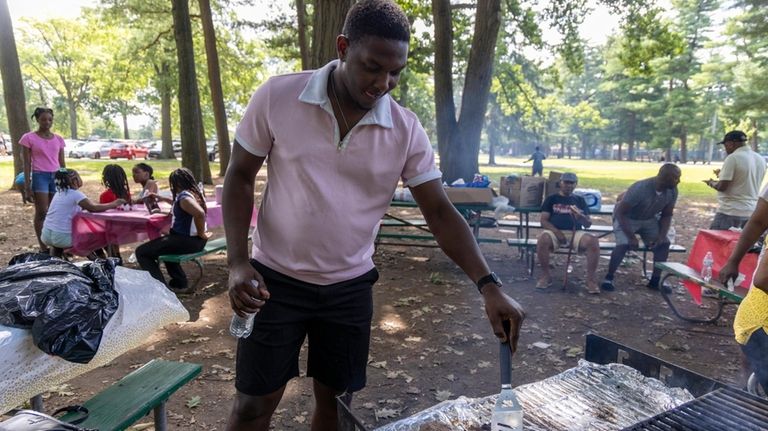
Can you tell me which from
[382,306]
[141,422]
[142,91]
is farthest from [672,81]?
[141,422]

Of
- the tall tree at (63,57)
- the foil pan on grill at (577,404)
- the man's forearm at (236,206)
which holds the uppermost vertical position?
the tall tree at (63,57)

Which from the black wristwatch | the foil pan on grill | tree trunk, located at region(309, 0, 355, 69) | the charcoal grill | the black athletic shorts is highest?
tree trunk, located at region(309, 0, 355, 69)

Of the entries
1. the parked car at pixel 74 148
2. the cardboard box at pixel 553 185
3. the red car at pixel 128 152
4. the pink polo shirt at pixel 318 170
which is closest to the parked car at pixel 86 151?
the parked car at pixel 74 148

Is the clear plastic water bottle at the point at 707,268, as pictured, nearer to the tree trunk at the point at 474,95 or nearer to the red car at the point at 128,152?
the tree trunk at the point at 474,95

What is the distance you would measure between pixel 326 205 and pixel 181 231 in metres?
4.25

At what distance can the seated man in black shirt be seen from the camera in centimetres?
612

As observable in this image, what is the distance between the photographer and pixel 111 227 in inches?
235

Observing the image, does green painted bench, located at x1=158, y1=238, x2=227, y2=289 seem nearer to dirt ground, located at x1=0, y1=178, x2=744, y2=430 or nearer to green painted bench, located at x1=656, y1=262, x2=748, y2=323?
dirt ground, located at x1=0, y1=178, x2=744, y2=430

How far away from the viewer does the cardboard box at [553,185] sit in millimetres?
6912


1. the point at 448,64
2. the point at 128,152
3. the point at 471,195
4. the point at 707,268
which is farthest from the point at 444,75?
the point at 128,152

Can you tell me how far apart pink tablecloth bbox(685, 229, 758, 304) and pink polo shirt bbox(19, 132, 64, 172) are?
352 inches

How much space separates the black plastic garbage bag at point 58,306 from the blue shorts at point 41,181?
618cm

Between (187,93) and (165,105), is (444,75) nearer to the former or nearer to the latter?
(187,93)

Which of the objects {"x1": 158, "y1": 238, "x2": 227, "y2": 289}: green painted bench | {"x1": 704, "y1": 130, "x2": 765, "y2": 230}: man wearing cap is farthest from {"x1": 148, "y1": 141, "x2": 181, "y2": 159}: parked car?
{"x1": 704, "y1": 130, "x2": 765, "y2": 230}: man wearing cap
